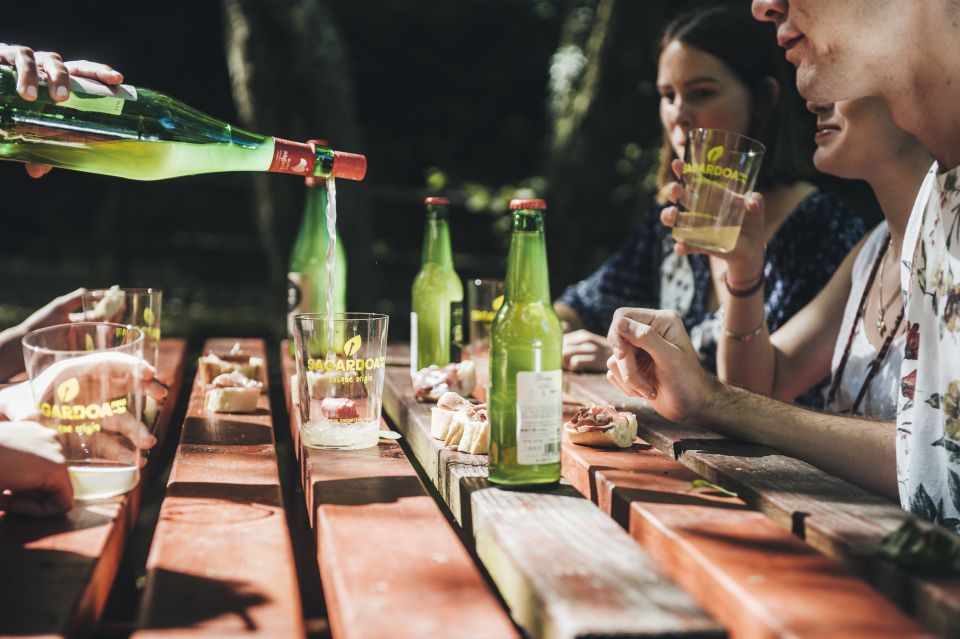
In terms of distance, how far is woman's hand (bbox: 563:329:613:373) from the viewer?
2496 mm

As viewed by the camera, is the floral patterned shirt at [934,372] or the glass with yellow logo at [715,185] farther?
the glass with yellow logo at [715,185]

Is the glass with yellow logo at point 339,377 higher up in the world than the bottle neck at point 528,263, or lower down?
lower down

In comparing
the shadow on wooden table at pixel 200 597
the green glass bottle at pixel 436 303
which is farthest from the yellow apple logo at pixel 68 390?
the green glass bottle at pixel 436 303

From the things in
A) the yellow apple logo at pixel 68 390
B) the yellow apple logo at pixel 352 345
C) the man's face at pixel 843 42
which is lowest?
the yellow apple logo at pixel 68 390

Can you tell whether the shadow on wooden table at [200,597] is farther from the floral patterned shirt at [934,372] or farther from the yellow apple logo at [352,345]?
the floral patterned shirt at [934,372]

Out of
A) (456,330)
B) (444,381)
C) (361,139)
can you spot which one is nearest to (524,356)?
(444,381)

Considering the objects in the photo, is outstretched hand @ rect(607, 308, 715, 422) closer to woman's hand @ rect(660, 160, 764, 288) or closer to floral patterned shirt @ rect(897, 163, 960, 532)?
floral patterned shirt @ rect(897, 163, 960, 532)

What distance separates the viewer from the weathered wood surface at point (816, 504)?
100 centimetres

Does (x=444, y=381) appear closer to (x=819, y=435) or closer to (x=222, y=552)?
(x=819, y=435)

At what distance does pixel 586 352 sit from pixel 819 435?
2.95 ft

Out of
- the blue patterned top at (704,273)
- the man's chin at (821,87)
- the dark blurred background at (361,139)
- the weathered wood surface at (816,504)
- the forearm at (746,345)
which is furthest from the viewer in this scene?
the dark blurred background at (361,139)

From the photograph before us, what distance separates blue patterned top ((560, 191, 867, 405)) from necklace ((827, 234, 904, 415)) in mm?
369

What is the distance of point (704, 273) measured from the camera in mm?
2986

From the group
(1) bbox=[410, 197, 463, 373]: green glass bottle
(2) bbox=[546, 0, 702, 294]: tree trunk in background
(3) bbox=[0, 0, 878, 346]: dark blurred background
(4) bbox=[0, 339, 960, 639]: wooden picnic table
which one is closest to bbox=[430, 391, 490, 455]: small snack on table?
(4) bbox=[0, 339, 960, 639]: wooden picnic table
